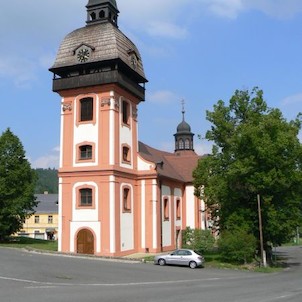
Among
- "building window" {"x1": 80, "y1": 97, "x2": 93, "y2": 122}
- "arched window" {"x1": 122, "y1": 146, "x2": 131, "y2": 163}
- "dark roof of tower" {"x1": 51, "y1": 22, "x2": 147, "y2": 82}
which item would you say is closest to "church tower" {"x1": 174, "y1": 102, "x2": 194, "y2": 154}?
"arched window" {"x1": 122, "y1": 146, "x2": 131, "y2": 163}

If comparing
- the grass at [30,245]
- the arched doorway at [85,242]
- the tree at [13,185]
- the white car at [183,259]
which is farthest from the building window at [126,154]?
the tree at [13,185]

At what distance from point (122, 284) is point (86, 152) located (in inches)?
649

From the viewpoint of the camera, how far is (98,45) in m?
33.6

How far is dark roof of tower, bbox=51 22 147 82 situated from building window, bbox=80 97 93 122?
3016 millimetres

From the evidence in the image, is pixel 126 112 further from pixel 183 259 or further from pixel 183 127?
pixel 183 127

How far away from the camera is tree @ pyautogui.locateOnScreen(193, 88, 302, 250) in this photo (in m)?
29.9

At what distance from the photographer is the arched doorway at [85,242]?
31.7 meters

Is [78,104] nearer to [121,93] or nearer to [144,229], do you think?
[121,93]

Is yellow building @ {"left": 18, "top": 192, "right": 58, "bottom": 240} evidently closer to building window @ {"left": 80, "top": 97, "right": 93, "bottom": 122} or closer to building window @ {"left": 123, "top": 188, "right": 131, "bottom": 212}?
building window @ {"left": 123, "top": 188, "right": 131, "bottom": 212}

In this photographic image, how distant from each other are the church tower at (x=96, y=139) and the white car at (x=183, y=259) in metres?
4.63

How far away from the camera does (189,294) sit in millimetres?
15633

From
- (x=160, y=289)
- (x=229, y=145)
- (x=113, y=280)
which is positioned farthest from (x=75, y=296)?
(x=229, y=145)

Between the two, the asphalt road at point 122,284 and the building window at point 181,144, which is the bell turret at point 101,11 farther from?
the building window at point 181,144

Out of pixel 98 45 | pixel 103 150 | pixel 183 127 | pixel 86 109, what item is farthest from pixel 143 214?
pixel 183 127
